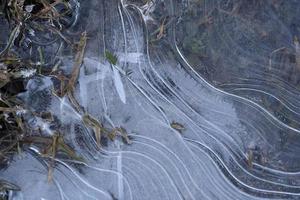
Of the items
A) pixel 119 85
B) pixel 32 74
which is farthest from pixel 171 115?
pixel 32 74

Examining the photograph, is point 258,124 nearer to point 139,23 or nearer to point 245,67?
point 245,67

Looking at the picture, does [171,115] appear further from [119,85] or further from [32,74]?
[32,74]

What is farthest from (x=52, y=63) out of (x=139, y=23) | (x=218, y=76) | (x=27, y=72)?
(x=218, y=76)

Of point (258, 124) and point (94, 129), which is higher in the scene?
point (258, 124)

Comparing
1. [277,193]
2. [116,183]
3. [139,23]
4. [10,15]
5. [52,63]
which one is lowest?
[116,183]

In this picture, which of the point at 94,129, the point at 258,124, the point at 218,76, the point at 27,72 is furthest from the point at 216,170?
the point at 27,72

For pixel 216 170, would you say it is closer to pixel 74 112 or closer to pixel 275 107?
pixel 275 107
